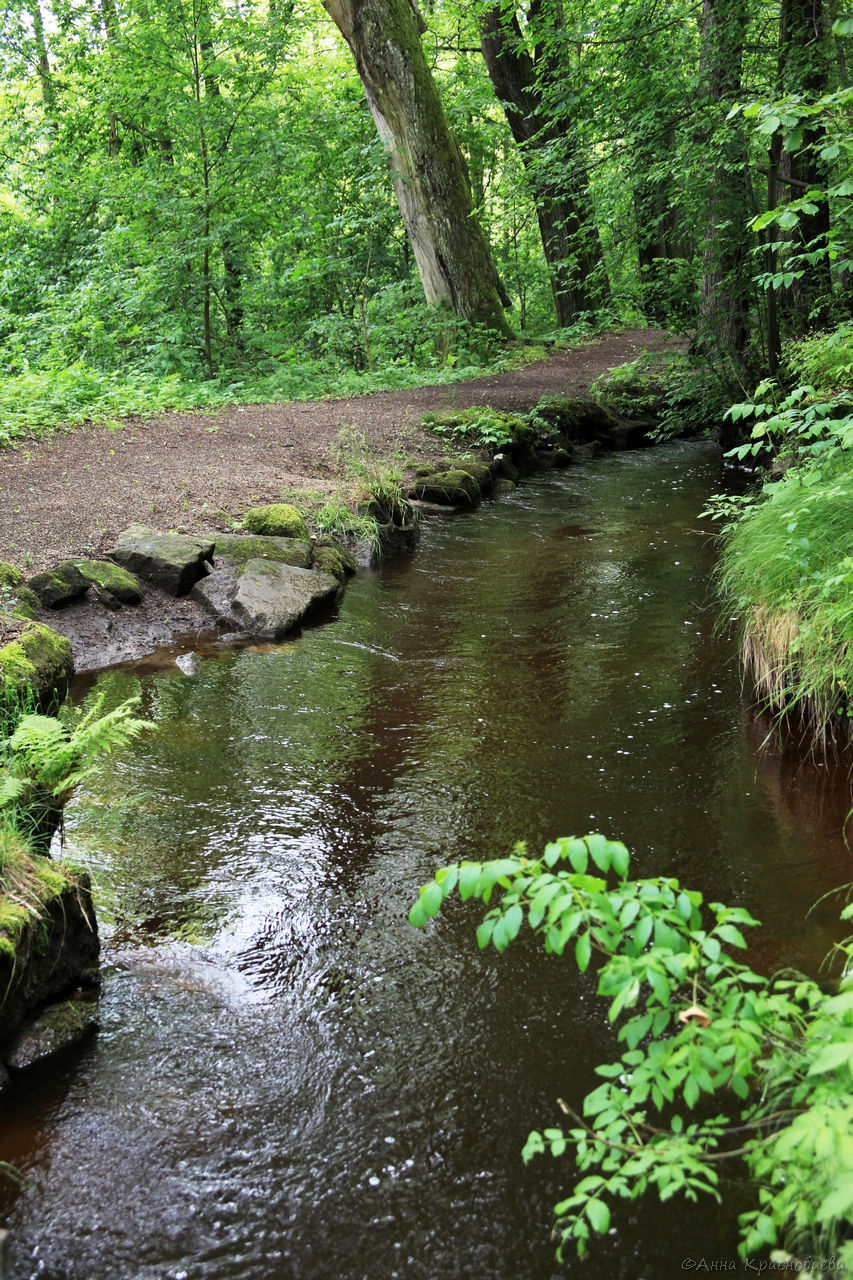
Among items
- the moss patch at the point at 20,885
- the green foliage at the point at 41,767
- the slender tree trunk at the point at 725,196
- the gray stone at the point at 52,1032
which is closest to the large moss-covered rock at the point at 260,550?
the green foliage at the point at 41,767

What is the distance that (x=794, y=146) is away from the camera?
12.4 feet

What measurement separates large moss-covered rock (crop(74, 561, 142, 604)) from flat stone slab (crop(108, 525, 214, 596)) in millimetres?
229

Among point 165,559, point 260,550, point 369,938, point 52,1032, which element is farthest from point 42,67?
point 52,1032

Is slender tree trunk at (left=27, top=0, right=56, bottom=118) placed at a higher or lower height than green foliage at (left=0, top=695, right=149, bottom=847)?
higher

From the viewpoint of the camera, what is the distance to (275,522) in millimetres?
8422

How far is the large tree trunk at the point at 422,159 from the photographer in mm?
15008

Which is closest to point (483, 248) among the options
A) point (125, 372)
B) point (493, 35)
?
point (493, 35)

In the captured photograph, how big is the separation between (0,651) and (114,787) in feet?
2.91

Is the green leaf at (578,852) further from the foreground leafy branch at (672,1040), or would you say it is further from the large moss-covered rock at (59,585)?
the large moss-covered rock at (59,585)

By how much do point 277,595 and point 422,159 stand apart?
1190cm

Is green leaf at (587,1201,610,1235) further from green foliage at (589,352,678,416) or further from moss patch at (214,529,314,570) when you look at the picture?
green foliage at (589,352,678,416)

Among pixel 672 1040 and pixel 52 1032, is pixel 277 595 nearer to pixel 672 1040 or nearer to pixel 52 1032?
pixel 52 1032

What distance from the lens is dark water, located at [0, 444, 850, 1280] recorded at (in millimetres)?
2318

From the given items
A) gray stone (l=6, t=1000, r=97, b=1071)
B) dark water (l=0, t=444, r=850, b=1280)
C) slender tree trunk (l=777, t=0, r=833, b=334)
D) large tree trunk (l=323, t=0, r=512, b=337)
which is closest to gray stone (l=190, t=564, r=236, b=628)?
dark water (l=0, t=444, r=850, b=1280)
